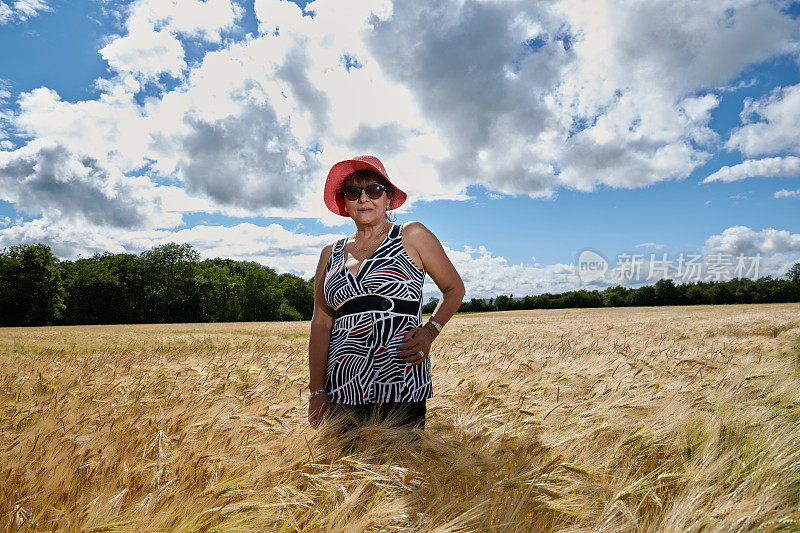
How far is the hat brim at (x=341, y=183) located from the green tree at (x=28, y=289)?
2604 inches

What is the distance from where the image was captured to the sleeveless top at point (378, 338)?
2.36 meters

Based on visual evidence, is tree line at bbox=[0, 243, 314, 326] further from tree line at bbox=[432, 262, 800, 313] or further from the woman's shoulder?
the woman's shoulder

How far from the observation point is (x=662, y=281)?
6781cm

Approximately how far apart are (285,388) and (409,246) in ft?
6.11

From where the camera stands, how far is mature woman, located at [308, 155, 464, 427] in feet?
7.75

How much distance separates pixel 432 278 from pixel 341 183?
79 cm

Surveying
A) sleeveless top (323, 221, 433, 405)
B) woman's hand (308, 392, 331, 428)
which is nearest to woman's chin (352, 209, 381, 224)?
sleeveless top (323, 221, 433, 405)

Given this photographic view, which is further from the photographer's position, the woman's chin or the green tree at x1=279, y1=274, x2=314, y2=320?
the green tree at x1=279, y1=274, x2=314, y2=320

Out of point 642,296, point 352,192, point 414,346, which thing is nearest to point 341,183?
point 352,192

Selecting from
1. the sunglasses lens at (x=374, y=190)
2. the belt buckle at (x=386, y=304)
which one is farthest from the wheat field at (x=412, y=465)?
the sunglasses lens at (x=374, y=190)

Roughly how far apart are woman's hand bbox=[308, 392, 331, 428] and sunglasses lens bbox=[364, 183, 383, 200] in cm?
113

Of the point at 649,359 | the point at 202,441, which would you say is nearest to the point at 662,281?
the point at 649,359

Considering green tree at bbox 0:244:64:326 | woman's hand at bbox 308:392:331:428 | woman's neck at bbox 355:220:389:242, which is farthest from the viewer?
green tree at bbox 0:244:64:326

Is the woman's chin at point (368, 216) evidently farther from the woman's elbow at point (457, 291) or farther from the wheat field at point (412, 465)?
the wheat field at point (412, 465)
